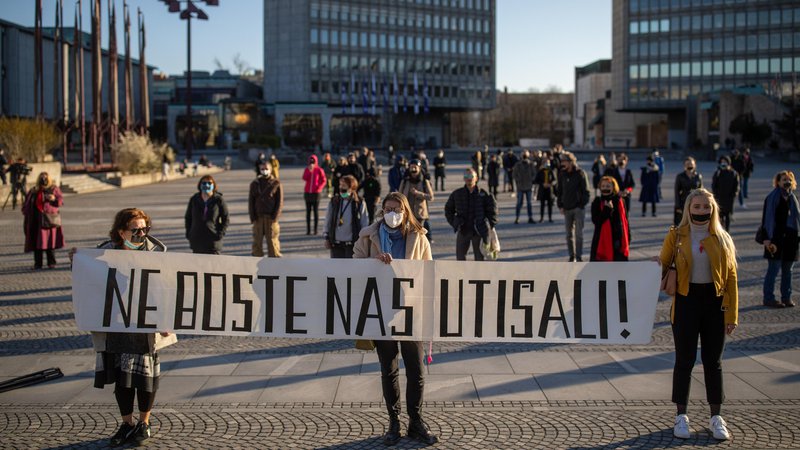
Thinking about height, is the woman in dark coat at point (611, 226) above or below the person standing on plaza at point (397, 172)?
below

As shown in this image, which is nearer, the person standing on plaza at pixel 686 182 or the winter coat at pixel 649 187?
the person standing on plaza at pixel 686 182

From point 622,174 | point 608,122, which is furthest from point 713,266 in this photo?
point 608,122

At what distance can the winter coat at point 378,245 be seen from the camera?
22.2ft

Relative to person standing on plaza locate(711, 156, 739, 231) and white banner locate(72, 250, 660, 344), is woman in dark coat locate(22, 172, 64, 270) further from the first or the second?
person standing on plaza locate(711, 156, 739, 231)

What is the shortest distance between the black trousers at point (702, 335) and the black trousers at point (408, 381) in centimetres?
185

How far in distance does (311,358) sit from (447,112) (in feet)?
419

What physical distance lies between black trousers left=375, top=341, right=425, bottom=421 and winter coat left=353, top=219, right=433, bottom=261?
0.69 metres

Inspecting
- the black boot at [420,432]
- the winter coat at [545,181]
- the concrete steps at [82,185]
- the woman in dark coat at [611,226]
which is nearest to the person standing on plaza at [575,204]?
the woman in dark coat at [611,226]

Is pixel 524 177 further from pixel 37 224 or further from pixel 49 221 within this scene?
pixel 37 224

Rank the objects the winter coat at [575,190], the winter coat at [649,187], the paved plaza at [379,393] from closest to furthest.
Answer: the paved plaza at [379,393] → the winter coat at [575,190] → the winter coat at [649,187]

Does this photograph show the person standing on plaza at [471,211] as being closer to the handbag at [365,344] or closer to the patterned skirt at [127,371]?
the handbag at [365,344]

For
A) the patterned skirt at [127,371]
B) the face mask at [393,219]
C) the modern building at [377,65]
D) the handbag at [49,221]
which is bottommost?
the patterned skirt at [127,371]

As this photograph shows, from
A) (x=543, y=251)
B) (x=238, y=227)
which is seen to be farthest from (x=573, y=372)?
(x=238, y=227)

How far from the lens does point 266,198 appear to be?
1443cm
